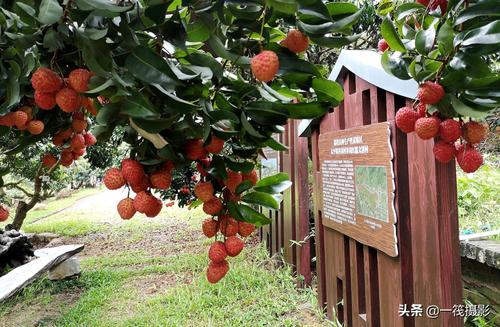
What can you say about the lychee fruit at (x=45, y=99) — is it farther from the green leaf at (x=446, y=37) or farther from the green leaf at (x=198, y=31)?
the green leaf at (x=446, y=37)

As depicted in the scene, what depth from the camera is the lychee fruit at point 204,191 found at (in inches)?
27.6

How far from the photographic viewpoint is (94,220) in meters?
7.94

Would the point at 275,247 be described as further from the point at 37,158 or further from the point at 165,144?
the point at 165,144

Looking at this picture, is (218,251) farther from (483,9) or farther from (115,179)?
(483,9)

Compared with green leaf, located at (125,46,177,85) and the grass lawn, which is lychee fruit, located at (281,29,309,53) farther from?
the grass lawn

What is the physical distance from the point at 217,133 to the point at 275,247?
138 inches

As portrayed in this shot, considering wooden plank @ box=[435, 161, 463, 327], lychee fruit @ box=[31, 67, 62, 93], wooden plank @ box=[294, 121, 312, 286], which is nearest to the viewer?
lychee fruit @ box=[31, 67, 62, 93]

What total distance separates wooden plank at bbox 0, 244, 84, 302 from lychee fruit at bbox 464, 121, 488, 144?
3.06 m

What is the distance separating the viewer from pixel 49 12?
0.47 m

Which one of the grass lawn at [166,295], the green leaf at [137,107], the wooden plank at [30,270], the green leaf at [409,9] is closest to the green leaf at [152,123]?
the green leaf at [137,107]

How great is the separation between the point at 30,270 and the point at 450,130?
3538 millimetres

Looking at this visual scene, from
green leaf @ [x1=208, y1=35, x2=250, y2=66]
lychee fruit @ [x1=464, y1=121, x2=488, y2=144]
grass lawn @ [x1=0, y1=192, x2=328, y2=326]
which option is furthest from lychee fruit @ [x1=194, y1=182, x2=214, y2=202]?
grass lawn @ [x1=0, y1=192, x2=328, y2=326]

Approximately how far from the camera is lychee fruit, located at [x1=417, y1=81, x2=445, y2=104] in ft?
2.32

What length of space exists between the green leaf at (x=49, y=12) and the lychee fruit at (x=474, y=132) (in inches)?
30.7
